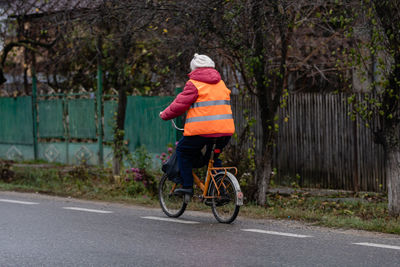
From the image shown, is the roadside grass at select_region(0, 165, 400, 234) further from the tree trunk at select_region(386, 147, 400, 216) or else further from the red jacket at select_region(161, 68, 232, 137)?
the red jacket at select_region(161, 68, 232, 137)

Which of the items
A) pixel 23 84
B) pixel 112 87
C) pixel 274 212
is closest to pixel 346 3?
pixel 274 212

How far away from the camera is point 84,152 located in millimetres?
16625

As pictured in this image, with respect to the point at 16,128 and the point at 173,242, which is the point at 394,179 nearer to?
the point at 173,242

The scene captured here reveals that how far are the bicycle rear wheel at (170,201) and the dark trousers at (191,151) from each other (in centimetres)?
41

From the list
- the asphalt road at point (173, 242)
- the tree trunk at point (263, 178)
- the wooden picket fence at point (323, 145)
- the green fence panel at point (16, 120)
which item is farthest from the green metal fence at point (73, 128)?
the asphalt road at point (173, 242)

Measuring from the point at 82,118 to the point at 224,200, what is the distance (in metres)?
8.87

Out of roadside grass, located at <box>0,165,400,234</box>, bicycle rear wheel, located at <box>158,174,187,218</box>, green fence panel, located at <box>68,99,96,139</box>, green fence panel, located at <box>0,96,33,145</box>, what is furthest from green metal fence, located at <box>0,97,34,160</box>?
bicycle rear wheel, located at <box>158,174,187,218</box>

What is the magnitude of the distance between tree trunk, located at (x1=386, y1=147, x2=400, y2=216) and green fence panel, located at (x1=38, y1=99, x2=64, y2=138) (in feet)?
32.6

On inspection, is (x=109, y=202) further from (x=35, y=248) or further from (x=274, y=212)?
(x=35, y=248)

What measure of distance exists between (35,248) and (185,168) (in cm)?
243

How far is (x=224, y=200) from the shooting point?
8.48 m

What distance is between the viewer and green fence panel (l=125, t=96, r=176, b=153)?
14.5 metres

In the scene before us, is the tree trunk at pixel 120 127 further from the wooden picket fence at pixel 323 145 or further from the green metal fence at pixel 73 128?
the wooden picket fence at pixel 323 145

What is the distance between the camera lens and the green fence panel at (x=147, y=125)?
14.5 m
